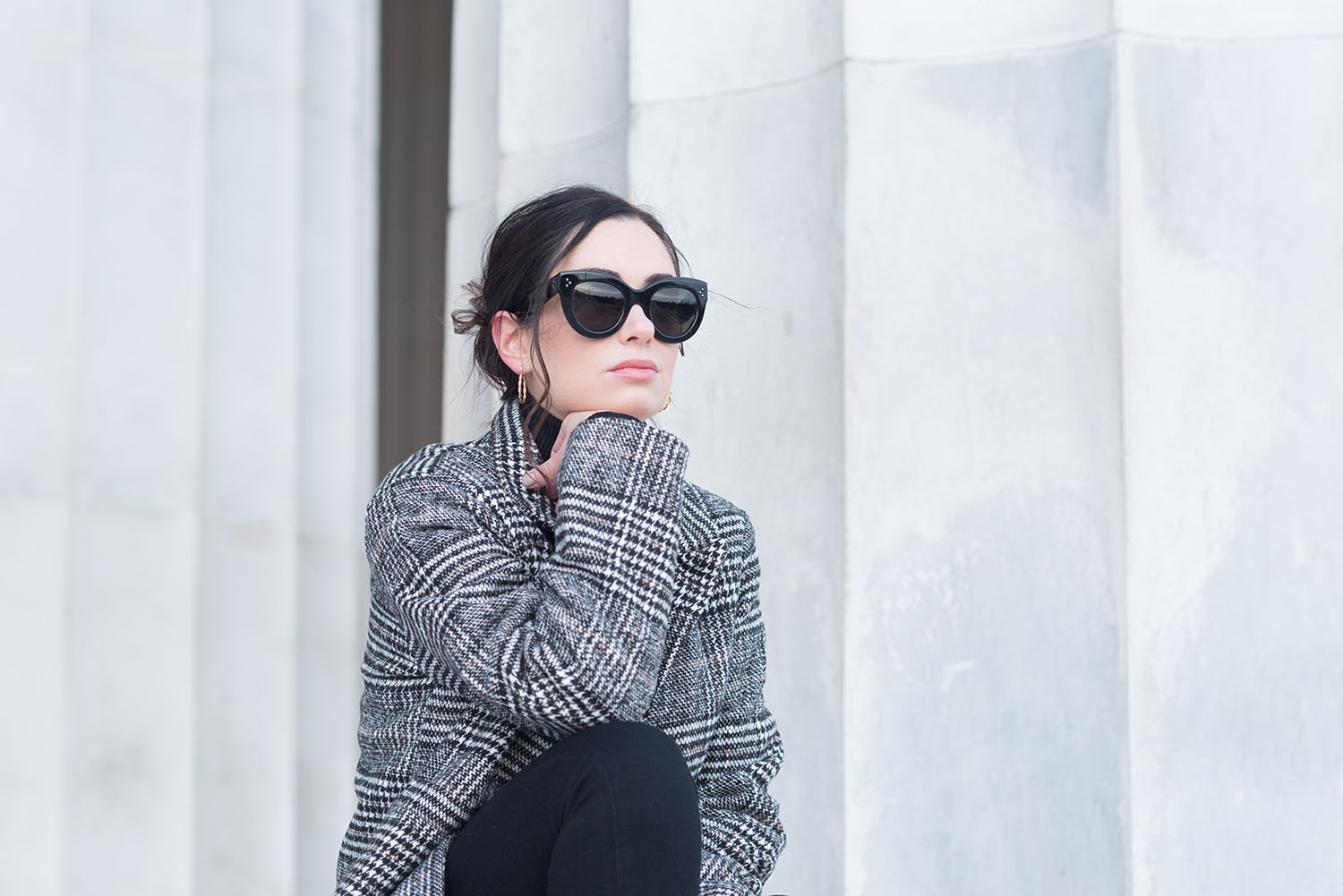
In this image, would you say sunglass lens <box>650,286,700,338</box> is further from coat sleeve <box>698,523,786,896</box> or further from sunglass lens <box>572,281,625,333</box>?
coat sleeve <box>698,523,786,896</box>

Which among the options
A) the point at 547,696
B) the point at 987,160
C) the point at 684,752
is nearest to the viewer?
the point at 547,696

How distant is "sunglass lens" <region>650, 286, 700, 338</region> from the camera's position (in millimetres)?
2383

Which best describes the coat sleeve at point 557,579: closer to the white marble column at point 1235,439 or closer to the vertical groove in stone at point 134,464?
the white marble column at point 1235,439

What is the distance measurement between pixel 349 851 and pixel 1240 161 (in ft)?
7.89

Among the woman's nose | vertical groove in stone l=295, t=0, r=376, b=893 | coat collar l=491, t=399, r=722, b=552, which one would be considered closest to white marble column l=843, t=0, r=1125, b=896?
coat collar l=491, t=399, r=722, b=552

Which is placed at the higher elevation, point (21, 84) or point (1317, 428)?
point (21, 84)

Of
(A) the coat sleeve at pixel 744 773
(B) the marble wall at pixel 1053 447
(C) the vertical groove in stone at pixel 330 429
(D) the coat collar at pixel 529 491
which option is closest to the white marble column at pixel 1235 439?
(B) the marble wall at pixel 1053 447

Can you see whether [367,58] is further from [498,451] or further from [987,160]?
[498,451]

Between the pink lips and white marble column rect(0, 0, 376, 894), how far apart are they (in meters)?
1.91

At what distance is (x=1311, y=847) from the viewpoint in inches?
125

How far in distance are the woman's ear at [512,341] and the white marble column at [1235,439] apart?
1456 mm

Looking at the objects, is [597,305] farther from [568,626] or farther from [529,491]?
[568,626]

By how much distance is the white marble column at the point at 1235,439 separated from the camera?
3199mm

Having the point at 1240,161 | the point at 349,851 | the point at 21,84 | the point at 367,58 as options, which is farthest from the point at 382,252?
the point at 349,851
